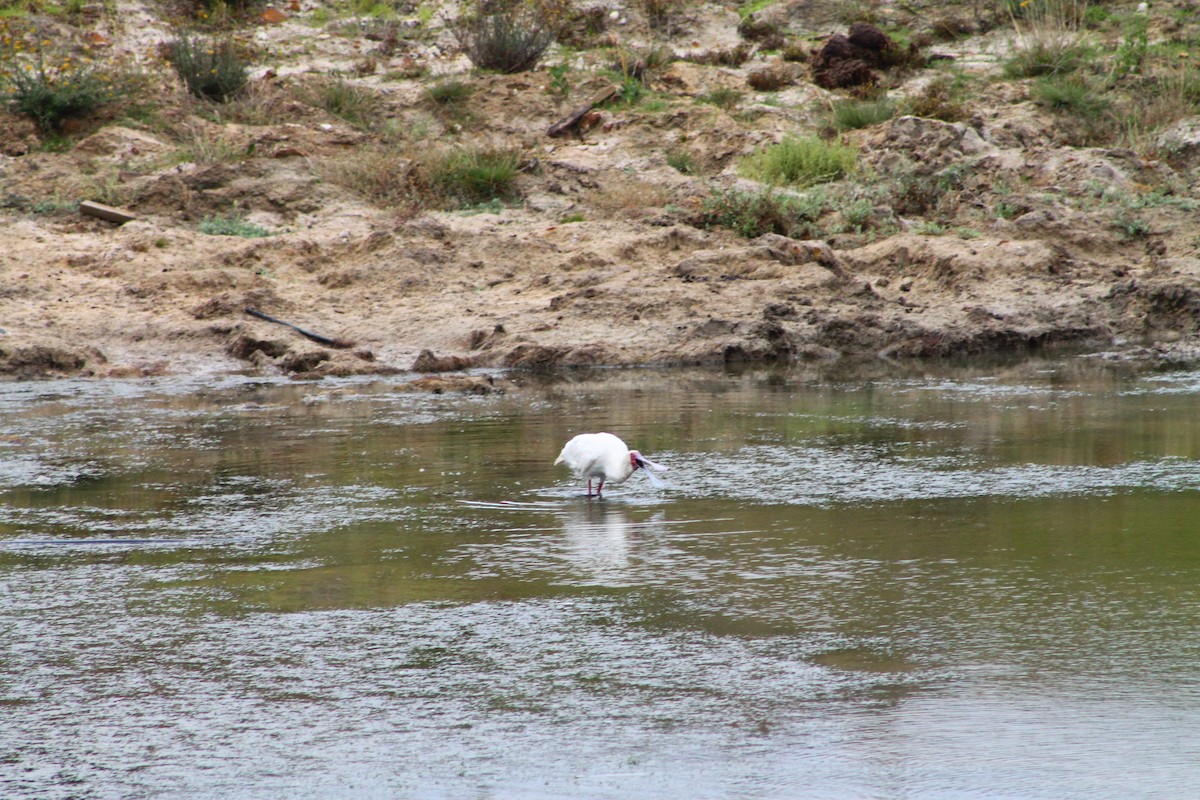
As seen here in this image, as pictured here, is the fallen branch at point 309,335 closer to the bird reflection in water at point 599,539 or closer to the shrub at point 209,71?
the shrub at point 209,71

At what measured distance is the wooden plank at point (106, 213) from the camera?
49.4 ft

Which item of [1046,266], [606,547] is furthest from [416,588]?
[1046,266]

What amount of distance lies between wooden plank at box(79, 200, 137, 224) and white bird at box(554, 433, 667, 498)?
395 inches

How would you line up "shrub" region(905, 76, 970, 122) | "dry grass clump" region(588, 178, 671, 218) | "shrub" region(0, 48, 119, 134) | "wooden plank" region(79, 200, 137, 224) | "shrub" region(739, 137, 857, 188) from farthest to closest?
"shrub" region(905, 76, 970, 122), "shrub" region(0, 48, 119, 134), "shrub" region(739, 137, 857, 188), "dry grass clump" region(588, 178, 671, 218), "wooden plank" region(79, 200, 137, 224)

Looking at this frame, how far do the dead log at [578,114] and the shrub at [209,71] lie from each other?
4.53 metres

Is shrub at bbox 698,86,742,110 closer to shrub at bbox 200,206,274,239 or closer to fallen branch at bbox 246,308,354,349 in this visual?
shrub at bbox 200,206,274,239

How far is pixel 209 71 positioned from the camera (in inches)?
733

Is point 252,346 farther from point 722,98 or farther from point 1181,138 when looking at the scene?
point 1181,138

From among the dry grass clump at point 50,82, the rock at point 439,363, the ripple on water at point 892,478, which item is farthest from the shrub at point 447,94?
the ripple on water at point 892,478

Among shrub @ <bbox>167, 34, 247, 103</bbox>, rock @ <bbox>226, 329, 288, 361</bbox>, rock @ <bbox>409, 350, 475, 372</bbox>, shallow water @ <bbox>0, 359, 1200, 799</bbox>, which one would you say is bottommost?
shallow water @ <bbox>0, 359, 1200, 799</bbox>

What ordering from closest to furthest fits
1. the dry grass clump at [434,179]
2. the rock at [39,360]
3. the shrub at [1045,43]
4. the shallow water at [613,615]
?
the shallow water at [613,615] < the rock at [39,360] < the dry grass clump at [434,179] < the shrub at [1045,43]

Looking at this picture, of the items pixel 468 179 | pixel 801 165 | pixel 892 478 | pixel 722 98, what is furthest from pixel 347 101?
pixel 892 478

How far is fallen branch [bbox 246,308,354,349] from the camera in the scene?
12.8 metres

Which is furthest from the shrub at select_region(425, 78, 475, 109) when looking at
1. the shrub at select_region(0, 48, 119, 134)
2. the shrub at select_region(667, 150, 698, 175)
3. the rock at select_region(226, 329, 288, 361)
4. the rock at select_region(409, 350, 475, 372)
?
the rock at select_region(409, 350, 475, 372)
